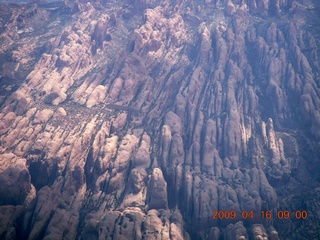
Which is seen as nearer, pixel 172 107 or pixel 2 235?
pixel 2 235

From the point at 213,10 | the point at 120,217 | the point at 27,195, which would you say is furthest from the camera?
the point at 213,10

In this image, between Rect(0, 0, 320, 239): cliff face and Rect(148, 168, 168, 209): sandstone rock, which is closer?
Rect(0, 0, 320, 239): cliff face

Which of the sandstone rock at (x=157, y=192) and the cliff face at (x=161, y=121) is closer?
the cliff face at (x=161, y=121)

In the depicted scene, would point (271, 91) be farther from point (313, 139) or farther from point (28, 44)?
point (28, 44)

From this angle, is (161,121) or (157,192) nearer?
(157,192)

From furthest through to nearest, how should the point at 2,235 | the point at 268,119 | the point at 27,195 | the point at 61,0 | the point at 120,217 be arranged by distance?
the point at 61,0 < the point at 268,119 < the point at 27,195 < the point at 120,217 < the point at 2,235

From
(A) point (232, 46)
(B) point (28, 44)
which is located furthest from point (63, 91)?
(A) point (232, 46)

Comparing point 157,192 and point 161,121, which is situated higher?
point 161,121

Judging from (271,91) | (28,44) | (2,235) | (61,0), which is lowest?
(2,235)
